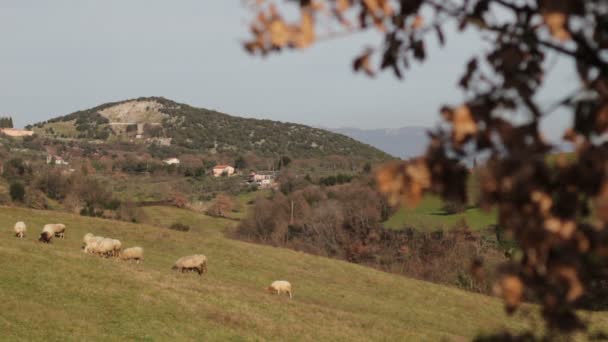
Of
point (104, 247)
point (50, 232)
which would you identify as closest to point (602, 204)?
point (104, 247)

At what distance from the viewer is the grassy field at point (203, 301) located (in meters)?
21.1

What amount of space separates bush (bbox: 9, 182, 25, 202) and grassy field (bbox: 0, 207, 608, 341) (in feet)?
87.4

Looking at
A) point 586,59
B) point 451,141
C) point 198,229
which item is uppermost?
point 586,59

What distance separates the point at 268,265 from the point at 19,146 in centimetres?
13899

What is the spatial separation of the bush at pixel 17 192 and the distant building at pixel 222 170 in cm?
9025

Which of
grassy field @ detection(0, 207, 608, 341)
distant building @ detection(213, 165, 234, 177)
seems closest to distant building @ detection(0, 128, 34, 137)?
distant building @ detection(213, 165, 234, 177)

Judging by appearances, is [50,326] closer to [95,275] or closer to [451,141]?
[95,275]

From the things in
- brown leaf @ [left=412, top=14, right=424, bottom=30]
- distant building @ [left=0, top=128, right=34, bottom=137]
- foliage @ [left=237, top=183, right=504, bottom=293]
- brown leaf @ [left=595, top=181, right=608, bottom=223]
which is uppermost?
distant building @ [left=0, top=128, right=34, bottom=137]

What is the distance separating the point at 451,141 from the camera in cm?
314

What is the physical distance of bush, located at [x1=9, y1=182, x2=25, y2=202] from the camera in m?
69.4

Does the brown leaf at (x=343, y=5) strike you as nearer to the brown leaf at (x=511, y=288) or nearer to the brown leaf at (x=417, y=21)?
the brown leaf at (x=417, y=21)

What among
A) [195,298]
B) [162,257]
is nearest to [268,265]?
[162,257]

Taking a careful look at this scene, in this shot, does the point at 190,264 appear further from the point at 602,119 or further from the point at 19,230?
the point at 602,119

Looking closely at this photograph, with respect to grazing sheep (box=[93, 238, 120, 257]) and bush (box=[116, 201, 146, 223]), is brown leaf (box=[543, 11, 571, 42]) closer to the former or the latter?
grazing sheep (box=[93, 238, 120, 257])
